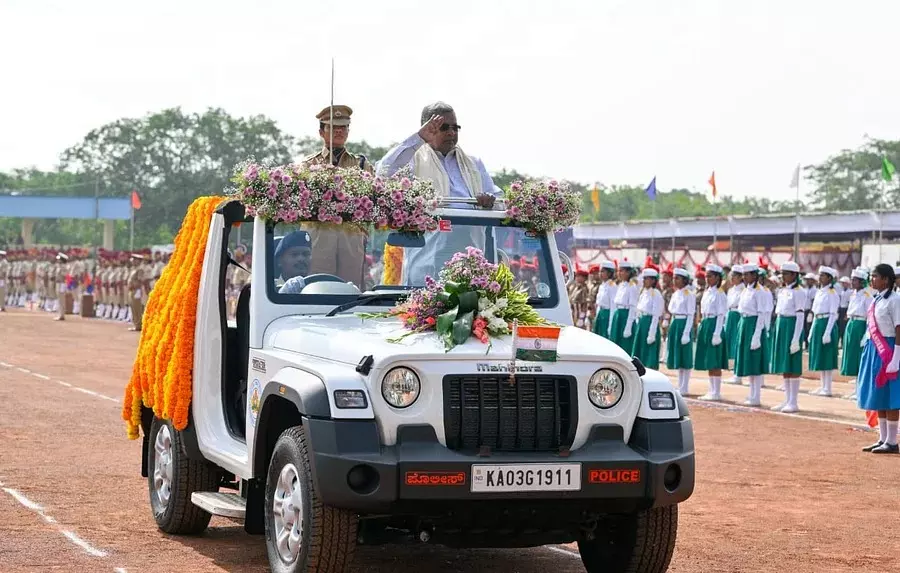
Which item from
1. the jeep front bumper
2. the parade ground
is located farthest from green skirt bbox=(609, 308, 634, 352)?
the jeep front bumper

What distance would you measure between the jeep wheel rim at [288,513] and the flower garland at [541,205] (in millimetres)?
2110

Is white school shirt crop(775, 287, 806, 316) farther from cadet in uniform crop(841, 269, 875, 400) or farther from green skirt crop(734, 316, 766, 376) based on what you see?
cadet in uniform crop(841, 269, 875, 400)

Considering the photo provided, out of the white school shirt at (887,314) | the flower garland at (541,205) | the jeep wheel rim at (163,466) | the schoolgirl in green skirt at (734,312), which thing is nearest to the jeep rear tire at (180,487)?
the jeep wheel rim at (163,466)

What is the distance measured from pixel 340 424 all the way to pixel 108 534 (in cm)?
280

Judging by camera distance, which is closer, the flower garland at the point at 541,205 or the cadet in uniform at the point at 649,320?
the flower garland at the point at 541,205

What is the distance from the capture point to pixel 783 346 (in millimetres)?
20891

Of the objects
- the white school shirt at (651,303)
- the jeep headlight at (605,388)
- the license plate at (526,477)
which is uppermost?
the jeep headlight at (605,388)

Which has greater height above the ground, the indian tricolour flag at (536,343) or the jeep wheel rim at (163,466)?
the indian tricolour flag at (536,343)

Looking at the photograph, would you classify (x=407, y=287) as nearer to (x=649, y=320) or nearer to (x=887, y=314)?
(x=887, y=314)

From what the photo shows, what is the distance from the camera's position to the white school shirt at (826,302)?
22.4 meters

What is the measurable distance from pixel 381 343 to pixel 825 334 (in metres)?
16.3

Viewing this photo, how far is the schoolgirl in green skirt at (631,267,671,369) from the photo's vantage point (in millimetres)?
22828

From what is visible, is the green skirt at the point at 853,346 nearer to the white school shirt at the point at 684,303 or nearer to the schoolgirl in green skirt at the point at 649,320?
the white school shirt at the point at 684,303

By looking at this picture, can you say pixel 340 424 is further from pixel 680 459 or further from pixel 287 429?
pixel 680 459
